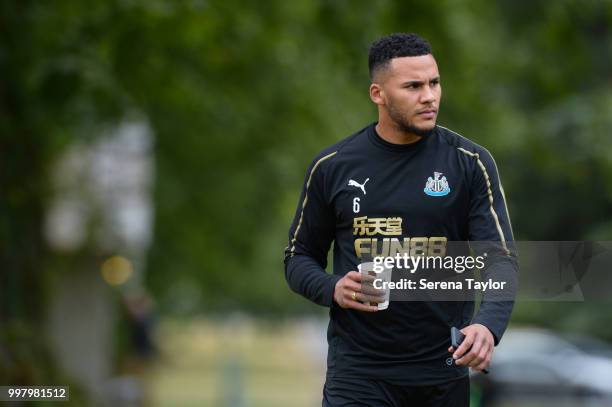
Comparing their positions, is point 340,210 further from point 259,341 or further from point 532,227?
point 259,341

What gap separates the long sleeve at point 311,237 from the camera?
6.09 metres

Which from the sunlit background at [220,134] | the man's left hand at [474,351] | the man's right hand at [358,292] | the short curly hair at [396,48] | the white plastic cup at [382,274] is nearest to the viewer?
the man's left hand at [474,351]

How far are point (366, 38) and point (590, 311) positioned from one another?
1664 cm

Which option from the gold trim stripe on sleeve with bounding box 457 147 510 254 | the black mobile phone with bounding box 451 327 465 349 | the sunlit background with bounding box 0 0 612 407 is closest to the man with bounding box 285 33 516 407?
the gold trim stripe on sleeve with bounding box 457 147 510 254

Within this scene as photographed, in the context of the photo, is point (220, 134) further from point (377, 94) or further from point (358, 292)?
point (358, 292)

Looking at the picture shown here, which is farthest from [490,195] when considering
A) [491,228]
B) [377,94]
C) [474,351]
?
[474,351]

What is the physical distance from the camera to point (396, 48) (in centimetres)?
597

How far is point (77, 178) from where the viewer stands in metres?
20.5

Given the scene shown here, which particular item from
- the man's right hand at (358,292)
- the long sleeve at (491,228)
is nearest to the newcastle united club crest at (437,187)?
the long sleeve at (491,228)

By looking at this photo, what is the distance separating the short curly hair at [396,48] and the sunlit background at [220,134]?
663 cm

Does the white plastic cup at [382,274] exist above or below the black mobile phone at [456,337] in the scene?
above

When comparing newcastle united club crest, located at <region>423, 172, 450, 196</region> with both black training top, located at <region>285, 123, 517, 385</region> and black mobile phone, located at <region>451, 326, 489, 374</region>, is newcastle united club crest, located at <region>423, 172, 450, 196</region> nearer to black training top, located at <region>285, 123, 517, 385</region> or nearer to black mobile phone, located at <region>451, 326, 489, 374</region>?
black training top, located at <region>285, 123, 517, 385</region>

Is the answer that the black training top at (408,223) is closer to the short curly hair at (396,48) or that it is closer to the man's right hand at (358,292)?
the man's right hand at (358,292)

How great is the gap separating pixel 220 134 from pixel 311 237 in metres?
13.5
